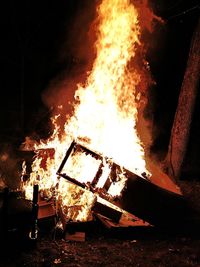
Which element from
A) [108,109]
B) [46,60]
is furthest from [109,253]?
[46,60]

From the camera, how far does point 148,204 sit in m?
8.07

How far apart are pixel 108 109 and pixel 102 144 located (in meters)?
1.08

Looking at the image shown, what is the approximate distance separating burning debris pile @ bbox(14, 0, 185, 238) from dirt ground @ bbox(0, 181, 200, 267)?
0.49m

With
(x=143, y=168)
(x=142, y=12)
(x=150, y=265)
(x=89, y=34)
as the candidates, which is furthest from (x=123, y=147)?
(x=89, y=34)

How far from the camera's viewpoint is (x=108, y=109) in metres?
9.56

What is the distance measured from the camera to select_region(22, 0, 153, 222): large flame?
8898 mm

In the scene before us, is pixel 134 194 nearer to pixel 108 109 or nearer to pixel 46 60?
pixel 108 109

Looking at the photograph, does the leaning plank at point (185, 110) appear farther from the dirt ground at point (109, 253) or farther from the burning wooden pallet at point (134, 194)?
the dirt ground at point (109, 253)

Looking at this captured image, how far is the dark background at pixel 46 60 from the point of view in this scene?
602 inches

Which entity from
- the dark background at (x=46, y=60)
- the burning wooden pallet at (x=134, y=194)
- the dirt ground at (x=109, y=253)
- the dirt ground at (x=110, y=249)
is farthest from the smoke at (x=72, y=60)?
the dirt ground at (x=109, y=253)

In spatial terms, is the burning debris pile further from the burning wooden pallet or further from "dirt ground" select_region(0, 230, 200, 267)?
"dirt ground" select_region(0, 230, 200, 267)

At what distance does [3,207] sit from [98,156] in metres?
2.24

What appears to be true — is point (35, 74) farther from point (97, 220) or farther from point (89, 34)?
point (97, 220)

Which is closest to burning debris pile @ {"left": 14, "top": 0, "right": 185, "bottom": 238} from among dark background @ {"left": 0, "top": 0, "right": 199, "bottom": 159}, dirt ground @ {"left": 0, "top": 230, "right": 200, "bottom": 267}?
dirt ground @ {"left": 0, "top": 230, "right": 200, "bottom": 267}
